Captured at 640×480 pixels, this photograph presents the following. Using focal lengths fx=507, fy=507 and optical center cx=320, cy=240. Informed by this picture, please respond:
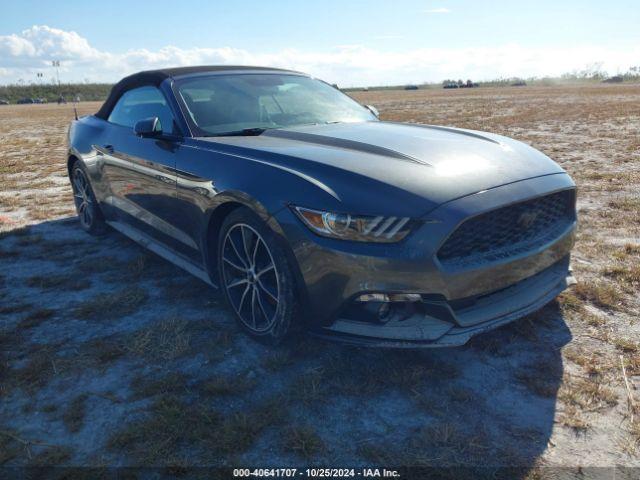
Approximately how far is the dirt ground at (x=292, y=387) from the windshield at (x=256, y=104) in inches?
49.0

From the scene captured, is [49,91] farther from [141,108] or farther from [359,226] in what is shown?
[359,226]

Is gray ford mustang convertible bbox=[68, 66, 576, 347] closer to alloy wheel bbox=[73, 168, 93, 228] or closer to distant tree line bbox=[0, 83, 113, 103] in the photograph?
alloy wheel bbox=[73, 168, 93, 228]

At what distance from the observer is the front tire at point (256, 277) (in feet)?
8.59

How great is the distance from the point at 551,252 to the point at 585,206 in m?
3.13

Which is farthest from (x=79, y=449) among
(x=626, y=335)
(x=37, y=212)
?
(x=37, y=212)

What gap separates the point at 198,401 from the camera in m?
2.44

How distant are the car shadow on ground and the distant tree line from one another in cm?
9288

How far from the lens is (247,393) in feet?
8.20

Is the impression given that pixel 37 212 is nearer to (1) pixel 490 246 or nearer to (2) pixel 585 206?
(1) pixel 490 246

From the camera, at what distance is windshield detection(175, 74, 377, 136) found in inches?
137

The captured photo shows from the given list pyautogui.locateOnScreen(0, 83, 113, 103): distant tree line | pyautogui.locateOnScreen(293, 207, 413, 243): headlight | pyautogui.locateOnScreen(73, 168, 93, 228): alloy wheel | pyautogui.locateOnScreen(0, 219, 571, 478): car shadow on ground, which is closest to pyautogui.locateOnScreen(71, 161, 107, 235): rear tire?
pyautogui.locateOnScreen(73, 168, 93, 228): alloy wheel

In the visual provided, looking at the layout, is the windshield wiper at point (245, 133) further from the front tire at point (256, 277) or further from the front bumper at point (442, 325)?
the front bumper at point (442, 325)

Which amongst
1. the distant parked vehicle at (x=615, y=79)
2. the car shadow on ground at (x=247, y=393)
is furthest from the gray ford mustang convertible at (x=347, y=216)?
the distant parked vehicle at (x=615, y=79)

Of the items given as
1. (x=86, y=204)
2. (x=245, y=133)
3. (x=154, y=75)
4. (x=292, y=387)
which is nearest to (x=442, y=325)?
(x=292, y=387)
